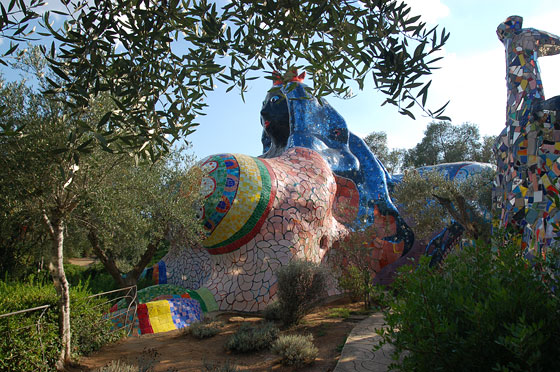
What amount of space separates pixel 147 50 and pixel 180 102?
66cm

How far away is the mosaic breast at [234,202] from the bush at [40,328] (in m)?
3.58

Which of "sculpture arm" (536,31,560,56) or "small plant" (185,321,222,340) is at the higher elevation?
"sculpture arm" (536,31,560,56)

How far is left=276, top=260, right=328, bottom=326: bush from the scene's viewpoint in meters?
7.70

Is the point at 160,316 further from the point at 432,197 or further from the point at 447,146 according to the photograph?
the point at 447,146

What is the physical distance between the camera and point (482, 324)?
2.24 meters

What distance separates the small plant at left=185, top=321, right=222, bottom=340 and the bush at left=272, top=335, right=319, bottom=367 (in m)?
1.96

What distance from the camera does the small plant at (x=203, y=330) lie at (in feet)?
24.3

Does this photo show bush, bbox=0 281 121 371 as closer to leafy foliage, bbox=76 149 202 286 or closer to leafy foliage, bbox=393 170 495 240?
leafy foliage, bbox=76 149 202 286

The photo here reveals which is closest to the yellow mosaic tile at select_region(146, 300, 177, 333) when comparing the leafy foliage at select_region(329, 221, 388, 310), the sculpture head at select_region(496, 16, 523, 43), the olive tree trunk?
the olive tree trunk

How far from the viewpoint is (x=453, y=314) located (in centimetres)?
255

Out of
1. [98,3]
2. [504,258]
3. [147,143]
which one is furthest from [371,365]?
[98,3]

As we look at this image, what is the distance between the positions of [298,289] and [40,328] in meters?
4.32

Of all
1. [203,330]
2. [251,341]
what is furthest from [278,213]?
[251,341]

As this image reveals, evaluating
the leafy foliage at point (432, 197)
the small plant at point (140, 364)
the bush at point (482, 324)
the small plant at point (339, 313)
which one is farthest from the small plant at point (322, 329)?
the leafy foliage at point (432, 197)
